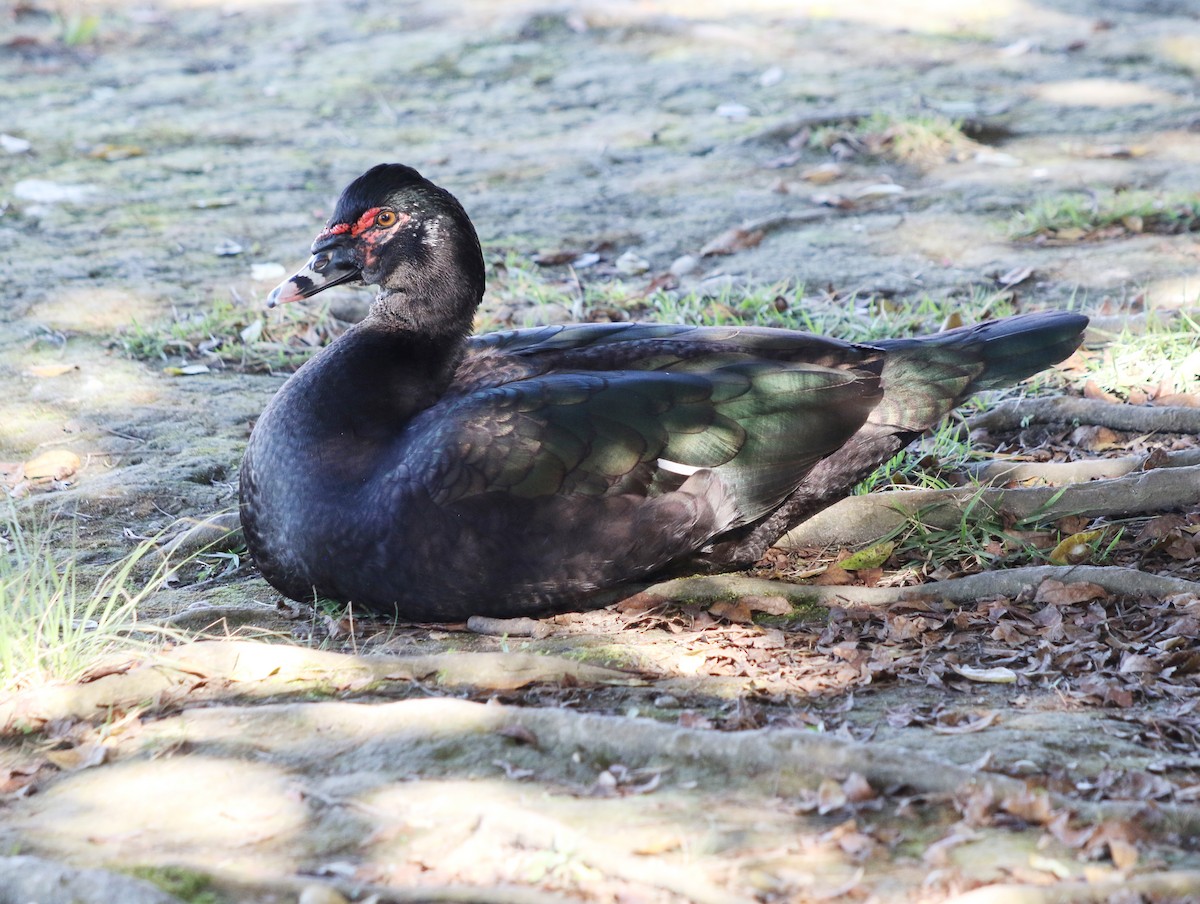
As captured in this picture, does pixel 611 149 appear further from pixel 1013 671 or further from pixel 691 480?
pixel 1013 671

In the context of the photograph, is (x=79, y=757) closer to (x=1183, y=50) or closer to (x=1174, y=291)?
(x=1174, y=291)

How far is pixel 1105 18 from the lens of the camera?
929 cm

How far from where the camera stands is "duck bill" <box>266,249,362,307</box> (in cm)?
358

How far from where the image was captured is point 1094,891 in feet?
6.29

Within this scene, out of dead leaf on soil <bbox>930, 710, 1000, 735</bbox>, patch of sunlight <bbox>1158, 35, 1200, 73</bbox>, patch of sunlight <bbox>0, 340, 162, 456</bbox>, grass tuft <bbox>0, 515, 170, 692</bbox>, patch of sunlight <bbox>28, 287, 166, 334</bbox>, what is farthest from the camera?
patch of sunlight <bbox>1158, 35, 1200, 73</bbox>

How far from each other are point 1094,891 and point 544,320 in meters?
3.45

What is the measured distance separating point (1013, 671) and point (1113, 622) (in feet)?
1.26

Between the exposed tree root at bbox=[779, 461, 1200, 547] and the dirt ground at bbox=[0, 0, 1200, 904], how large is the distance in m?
0.44

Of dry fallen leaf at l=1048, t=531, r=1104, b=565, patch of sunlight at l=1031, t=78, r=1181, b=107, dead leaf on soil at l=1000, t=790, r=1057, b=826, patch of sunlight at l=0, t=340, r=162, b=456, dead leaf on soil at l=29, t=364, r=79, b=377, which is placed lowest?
dry fallen leaf at l=1048, t=531, r=1104, b=565

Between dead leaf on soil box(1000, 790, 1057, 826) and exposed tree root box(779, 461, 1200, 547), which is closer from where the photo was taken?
dead leaf on soil box(1000, 790, 1057, 826)

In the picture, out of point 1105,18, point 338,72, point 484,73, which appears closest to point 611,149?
point 484,73

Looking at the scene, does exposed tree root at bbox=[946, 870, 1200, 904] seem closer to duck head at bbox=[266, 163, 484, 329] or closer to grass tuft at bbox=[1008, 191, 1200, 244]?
duck head at bbox=[266, 163, 484, 329]

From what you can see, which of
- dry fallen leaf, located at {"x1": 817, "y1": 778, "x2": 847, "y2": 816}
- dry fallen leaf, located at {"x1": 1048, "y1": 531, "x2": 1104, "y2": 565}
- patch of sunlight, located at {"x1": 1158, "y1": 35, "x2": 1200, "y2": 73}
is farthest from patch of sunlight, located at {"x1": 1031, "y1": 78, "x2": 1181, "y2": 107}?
dry fallen leaf, located at {"x1": 817, "y1": 778, "x2": 847, "y2": 816}

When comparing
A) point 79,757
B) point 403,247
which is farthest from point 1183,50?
point 79,757
